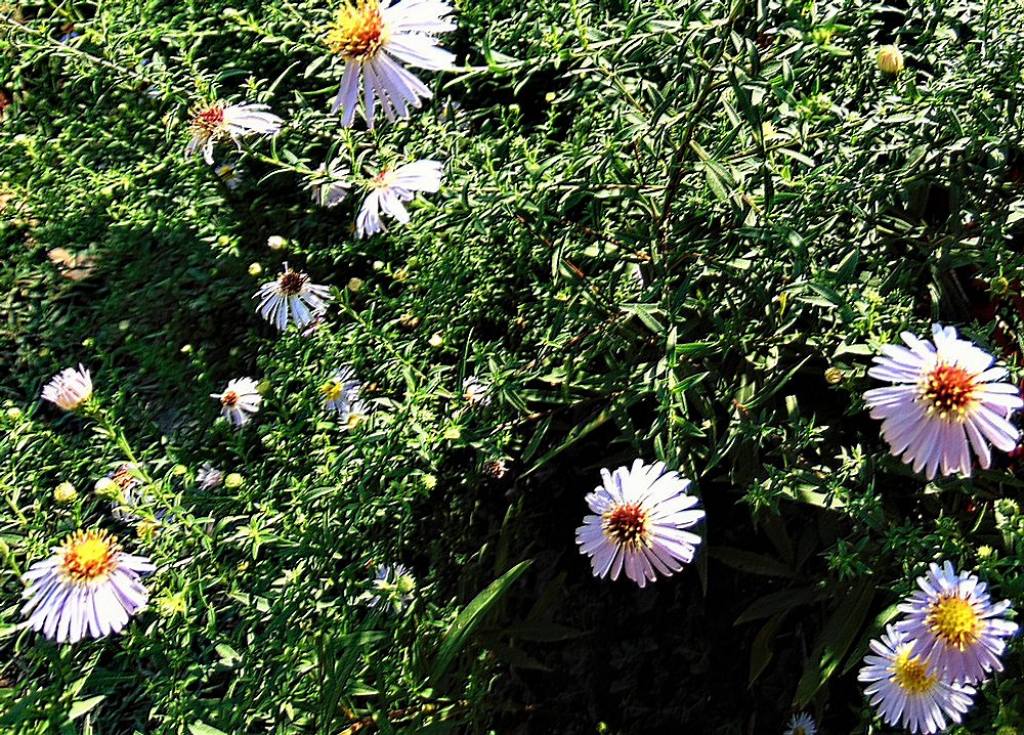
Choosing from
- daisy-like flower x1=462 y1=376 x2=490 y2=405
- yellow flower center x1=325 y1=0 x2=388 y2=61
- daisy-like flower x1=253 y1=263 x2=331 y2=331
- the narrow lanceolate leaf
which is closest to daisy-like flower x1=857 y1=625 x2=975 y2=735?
the narrow lanceolate leaf

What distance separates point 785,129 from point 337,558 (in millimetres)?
1081

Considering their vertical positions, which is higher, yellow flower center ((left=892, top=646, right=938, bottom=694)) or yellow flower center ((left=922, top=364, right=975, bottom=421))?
yellow flower center ((left=922, top=364, right=975, bottom=421))

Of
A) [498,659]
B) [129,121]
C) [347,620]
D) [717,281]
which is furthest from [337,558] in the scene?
[129,121]

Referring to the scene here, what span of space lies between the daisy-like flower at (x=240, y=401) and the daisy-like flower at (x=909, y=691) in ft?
4.02

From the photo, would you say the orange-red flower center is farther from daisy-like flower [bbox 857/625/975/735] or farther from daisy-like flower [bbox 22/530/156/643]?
daisy-like flower [bbox 857/625/975/735]

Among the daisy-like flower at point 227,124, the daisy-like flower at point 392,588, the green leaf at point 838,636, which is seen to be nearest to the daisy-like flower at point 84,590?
the daisy-like flower at point 392,588

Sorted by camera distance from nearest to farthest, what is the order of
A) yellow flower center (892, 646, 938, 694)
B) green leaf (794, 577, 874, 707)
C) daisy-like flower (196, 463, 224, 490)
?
1. yellow flower center (892, 646, 938, 694)
2. green leaf (794, 577, 874, 707)
3. daisy-like flower (196, 463, 224, 490)

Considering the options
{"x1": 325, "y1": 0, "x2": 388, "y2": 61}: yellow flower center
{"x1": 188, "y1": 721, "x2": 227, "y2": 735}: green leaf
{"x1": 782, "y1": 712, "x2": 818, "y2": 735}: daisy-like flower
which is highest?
{"x1": 325, "y1": 0, "x2": 388, "y2": 61}: yellow flower center

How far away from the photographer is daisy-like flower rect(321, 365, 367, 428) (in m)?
2.04

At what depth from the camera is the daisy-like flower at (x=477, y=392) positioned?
191 cm

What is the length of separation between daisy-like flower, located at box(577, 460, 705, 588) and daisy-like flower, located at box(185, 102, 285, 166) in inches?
41.2

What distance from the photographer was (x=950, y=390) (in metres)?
1.38

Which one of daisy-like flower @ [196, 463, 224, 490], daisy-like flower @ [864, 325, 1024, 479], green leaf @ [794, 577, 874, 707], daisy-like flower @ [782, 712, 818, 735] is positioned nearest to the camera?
daisy-like flower @ [864, 325, 1024, 479]

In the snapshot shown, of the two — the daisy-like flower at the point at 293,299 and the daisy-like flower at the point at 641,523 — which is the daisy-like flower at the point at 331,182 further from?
the daisy-like flower at the point at 641,523
